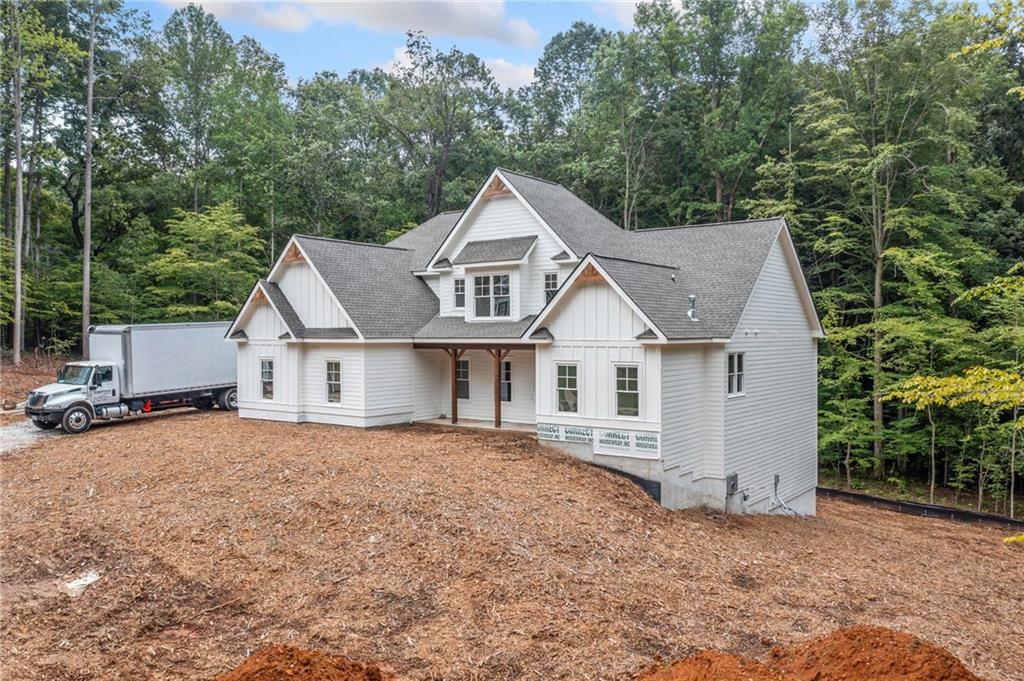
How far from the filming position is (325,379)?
764 inches

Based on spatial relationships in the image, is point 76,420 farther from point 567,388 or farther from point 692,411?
point 692,411

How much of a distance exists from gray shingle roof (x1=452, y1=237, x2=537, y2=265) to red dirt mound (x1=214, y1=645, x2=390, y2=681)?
43.9ft

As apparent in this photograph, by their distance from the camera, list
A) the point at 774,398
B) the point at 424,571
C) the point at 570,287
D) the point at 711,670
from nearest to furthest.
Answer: the point at 711,670 < the point at 424,571 < the point at 570,287 < the point at 774,398

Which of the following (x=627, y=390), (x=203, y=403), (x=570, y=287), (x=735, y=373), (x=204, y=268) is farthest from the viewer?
(x=204, y=268)

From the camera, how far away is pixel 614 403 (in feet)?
49.2

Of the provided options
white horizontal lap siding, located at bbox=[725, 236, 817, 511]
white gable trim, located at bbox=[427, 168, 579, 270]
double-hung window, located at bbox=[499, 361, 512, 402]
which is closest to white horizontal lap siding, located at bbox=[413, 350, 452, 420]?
double-hung window, located at bbox=[499, 361, 512, 402]

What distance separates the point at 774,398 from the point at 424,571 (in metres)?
13.0

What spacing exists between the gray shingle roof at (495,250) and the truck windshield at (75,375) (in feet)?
39.4

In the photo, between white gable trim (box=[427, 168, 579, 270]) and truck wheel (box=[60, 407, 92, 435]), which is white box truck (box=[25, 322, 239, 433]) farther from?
white gable trim (box=[427, 168, 579, 270])

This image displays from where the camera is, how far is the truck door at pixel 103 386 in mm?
19938

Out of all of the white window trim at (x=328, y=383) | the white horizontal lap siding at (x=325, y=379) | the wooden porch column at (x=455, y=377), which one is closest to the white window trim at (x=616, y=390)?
the wooden porch column at (x=455, y=377)

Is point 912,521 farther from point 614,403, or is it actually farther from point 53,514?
point 53,514

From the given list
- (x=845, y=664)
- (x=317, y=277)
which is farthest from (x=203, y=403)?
(x=845, y=664)

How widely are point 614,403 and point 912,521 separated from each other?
40.5 ft
